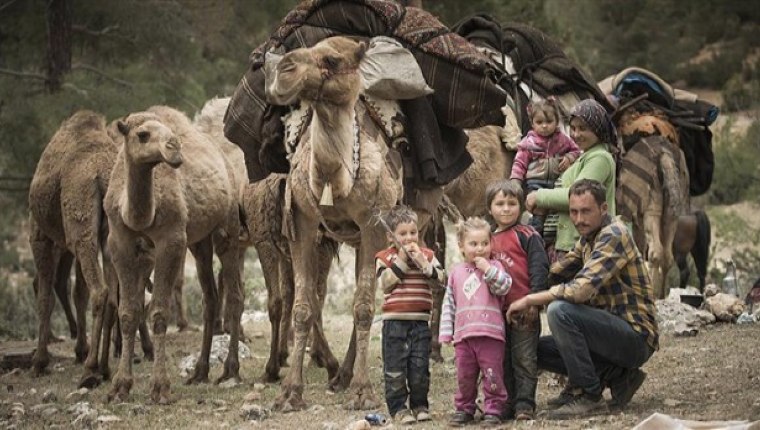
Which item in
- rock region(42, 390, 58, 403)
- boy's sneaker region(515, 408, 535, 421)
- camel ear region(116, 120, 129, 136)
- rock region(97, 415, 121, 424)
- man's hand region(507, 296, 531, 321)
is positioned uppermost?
camel ear region(116, 120, 129, 136)

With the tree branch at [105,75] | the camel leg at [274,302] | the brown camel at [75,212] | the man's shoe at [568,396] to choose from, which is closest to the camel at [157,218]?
the camel leg at [274,302]

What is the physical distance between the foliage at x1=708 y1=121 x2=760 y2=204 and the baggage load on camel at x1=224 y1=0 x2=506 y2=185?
1516 centimetres

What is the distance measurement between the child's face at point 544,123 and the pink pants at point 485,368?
2366mm

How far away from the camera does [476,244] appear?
8.33m

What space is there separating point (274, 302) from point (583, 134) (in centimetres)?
415

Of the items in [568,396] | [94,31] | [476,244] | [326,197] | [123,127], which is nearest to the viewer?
[476,244]

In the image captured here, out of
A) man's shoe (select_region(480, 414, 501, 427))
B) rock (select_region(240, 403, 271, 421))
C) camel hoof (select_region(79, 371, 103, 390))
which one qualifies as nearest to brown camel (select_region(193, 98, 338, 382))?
camel hoof (select_region(79, 371, 103, 390))

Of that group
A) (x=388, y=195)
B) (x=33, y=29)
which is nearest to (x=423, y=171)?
(x=388, y=195)

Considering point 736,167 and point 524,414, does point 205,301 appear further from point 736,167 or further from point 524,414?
point 736,167

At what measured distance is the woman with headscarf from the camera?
906 centimetres

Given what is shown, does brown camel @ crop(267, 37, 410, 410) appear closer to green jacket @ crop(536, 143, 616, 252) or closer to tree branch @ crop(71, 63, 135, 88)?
green jacket @ crop(536, 143, 616, 252)

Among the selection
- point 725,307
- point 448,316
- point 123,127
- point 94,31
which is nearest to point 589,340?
point 448,316

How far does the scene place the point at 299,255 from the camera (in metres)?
10.1

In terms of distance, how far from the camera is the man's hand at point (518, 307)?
26.7 feet
